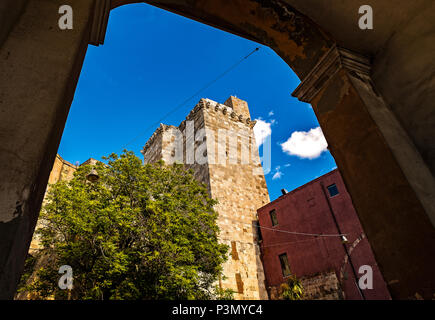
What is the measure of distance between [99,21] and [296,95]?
2565 mm

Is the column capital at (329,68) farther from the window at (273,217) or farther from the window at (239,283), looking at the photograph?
the window at (273,217)

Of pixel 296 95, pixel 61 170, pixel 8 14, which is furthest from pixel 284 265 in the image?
pixel 61 170

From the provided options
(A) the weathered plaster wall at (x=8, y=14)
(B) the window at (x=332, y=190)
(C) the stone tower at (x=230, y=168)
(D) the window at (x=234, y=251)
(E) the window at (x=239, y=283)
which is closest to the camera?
(A) the weathered plaster wall at (x=8, y=14)

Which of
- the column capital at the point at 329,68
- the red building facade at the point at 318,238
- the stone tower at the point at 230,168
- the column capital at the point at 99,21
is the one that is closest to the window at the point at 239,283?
the stone tower at the point at 230,168

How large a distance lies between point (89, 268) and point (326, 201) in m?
11.3

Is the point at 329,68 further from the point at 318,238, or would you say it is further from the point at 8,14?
the point at 318,238

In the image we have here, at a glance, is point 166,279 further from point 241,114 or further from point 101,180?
point 241,114

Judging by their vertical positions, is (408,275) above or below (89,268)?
below

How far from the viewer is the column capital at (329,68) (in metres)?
3.22

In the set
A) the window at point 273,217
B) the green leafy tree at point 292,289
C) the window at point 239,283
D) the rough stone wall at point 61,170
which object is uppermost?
the rough stone wall at point 61,170

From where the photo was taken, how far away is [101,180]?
10773 millimetres

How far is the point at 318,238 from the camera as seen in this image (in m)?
13.2

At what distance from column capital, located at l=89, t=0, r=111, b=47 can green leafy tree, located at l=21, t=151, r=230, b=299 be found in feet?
23.7
